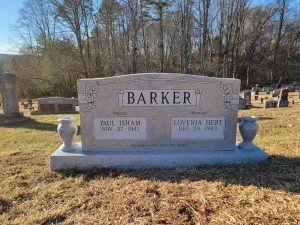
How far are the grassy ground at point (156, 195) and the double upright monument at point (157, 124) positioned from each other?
199mm

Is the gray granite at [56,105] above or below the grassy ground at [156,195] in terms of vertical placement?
above

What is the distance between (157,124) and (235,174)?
1.26 m

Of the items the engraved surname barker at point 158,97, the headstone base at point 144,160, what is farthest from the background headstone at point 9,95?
the engraved surname barker at point 158,97

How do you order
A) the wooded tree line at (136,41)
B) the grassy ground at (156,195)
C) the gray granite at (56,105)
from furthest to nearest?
the wooded tree line at (136,41), the gray granite at (56,105), the grassy ground at (156,195)

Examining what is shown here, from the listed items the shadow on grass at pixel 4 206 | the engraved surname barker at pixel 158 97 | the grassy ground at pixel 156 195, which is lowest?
the shadow on grass at pixel 4 206

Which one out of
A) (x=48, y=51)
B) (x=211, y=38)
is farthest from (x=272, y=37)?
(x=48, y=51)

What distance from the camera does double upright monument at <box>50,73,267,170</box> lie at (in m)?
3.48

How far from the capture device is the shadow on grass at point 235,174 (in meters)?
2.78

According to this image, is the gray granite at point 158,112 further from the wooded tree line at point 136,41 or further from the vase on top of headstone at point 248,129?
the wooded tree line at point 136,41

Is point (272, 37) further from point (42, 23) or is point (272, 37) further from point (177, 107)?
point (177, 107)

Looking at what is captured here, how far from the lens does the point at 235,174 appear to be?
3.08 meters

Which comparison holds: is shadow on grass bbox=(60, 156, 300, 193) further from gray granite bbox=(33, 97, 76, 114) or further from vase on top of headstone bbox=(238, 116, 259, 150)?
gray granite bbox=(33, 97, 76, 114)

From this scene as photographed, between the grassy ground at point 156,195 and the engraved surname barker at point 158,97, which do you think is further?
the engraved surname barker at point 158,97

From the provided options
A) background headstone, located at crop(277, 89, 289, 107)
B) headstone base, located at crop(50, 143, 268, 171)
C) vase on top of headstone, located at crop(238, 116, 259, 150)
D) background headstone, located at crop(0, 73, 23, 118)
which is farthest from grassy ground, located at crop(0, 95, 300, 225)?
background headstone, located at crop(277, 89, 289, 107)
